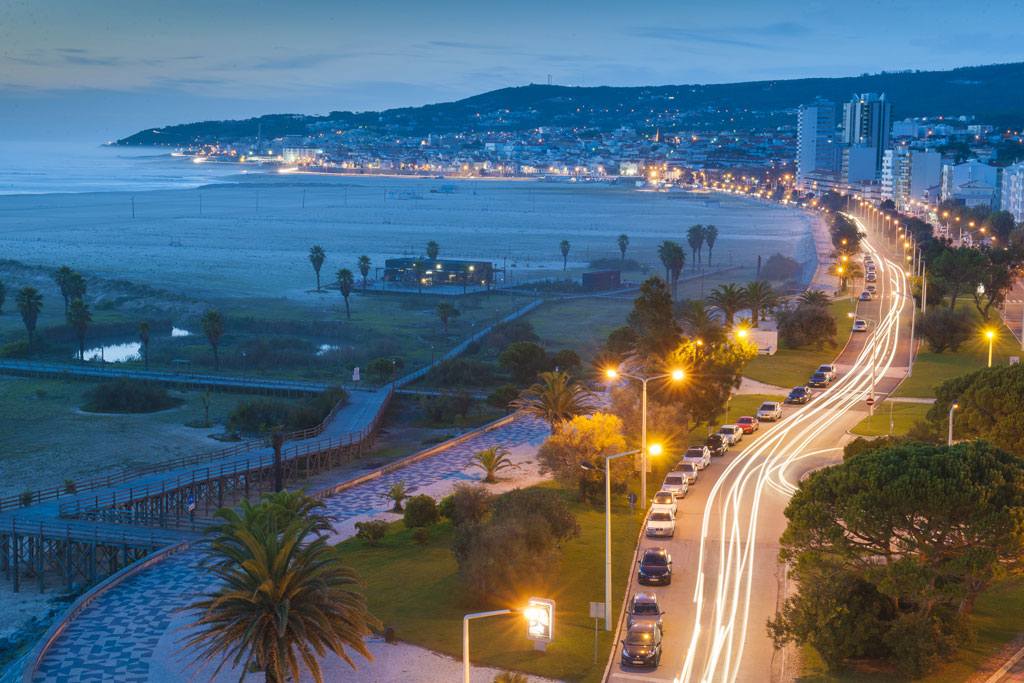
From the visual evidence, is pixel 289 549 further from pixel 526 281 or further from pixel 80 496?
pixel 526 281

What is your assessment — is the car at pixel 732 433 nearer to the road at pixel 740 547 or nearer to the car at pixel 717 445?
the road at pixel 740 547

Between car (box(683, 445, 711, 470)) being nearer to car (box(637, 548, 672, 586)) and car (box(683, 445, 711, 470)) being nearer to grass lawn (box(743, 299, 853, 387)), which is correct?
car (box(637, 548, 672, 586))

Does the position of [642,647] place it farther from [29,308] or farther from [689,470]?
[29,308]

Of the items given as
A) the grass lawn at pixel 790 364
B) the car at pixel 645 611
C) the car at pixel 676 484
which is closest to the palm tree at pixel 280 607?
the car at pixel 645 611

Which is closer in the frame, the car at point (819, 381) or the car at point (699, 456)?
the car at point (699, 456)

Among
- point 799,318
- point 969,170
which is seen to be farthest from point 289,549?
point 969,170

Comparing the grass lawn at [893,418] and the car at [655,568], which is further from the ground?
the car at [655,568]

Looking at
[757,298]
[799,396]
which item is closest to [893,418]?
[799,396]
